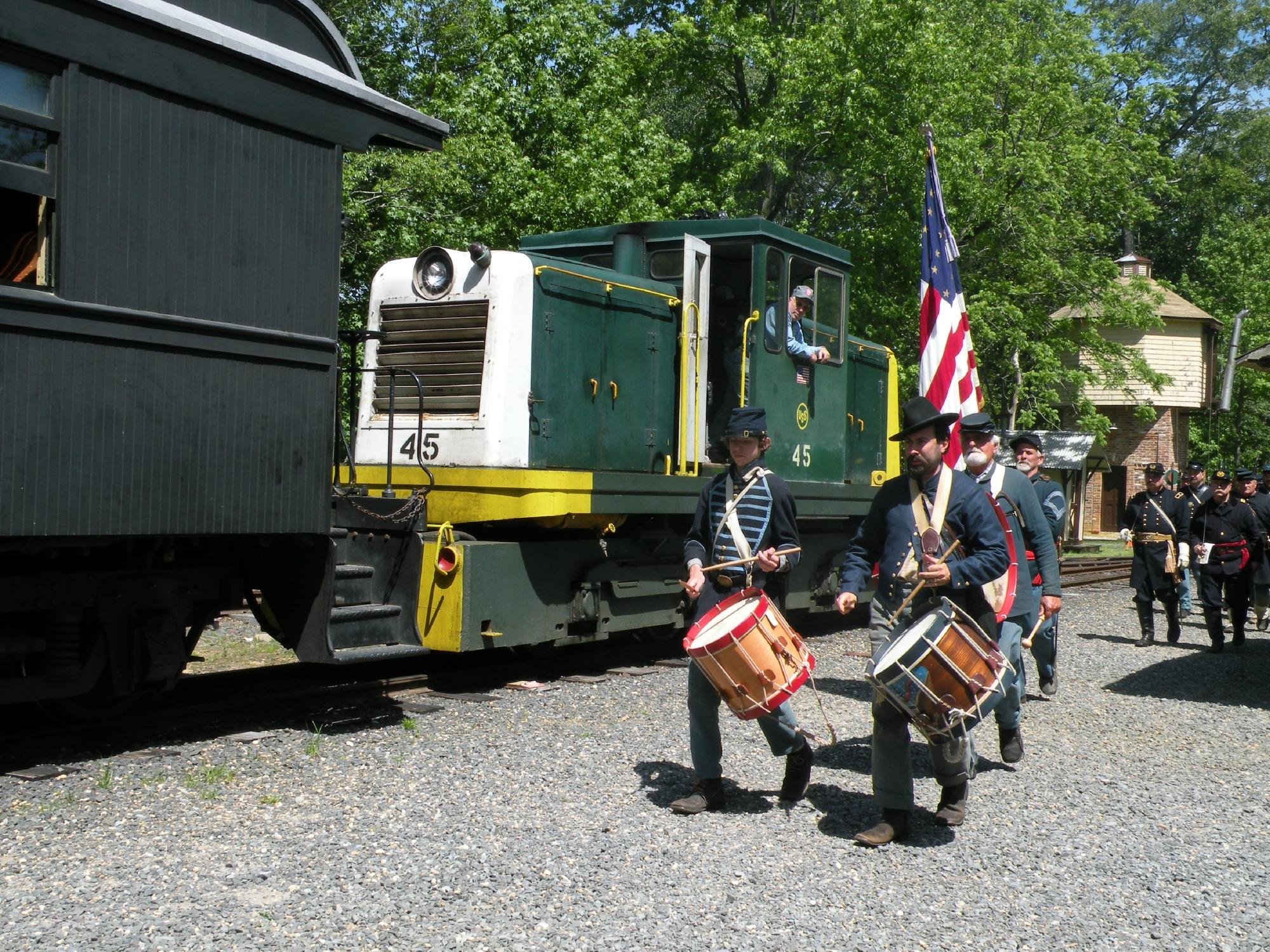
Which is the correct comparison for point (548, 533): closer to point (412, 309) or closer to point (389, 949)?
point (412, 309)

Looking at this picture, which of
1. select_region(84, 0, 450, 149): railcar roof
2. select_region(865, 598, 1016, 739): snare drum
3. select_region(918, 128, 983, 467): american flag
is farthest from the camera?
select_region(918, 128, 983, 467): american flag

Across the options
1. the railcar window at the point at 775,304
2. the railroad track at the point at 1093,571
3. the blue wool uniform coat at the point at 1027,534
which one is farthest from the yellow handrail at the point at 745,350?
the railroad track at the point at 1093,571

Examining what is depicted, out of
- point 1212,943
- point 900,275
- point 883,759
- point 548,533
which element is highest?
point 900,275

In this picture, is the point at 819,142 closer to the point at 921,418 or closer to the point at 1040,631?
the point at 1040,631

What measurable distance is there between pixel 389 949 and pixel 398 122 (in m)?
4.89

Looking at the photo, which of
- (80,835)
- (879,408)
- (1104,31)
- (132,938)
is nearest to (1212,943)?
(132,938)

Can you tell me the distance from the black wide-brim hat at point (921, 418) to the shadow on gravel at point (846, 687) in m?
3.79

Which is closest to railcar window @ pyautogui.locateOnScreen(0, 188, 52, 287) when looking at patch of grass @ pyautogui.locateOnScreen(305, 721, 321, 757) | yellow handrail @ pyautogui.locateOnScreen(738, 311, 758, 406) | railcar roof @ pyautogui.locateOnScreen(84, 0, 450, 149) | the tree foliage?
railcar roof @ pyautogui.locateOnScreen(84, 0, 450, 149)

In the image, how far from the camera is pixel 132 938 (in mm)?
3857

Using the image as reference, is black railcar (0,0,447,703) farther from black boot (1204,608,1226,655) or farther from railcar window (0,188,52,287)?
black boot (1204,608,1226,655)

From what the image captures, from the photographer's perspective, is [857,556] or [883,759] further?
[857,556]

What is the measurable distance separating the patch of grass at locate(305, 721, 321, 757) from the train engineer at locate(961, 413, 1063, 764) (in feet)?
11.9

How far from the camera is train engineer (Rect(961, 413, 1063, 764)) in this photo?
22.0ft

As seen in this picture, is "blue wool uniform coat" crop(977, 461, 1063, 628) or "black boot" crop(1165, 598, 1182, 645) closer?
"blue wool uniform coat" crop(977, 461, 1063, 628)
